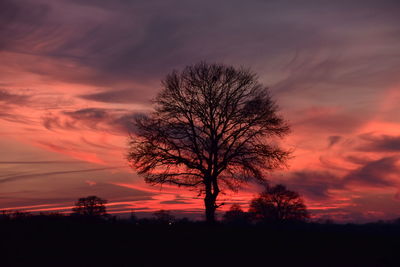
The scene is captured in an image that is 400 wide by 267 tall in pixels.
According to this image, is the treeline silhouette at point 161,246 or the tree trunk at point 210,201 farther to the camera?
the tree trunk at point 210,201

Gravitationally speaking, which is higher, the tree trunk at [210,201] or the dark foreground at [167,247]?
the tree trunk at [210,201]

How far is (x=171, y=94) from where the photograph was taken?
95.2 feet

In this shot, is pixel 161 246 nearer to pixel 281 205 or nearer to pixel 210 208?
pixel 210 208

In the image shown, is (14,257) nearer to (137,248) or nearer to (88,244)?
(88,244)

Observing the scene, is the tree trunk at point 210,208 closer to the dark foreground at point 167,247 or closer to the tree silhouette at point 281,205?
the dark foreground at point 167,247

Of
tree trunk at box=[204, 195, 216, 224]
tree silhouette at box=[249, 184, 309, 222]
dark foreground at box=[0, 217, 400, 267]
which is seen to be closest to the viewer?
dark foreground at box=[0, 217, 400, 267]

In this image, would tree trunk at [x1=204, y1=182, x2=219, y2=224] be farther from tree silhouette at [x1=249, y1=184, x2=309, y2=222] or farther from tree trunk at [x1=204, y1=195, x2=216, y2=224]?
tree silhouette at [x1=249, y1=184, x2=309, y2=222]

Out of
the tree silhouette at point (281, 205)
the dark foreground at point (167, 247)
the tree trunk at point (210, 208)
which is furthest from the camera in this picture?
the tree silhouette at point (281, 205)

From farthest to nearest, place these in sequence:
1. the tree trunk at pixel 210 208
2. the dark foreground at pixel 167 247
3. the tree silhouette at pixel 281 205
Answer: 1. the tree silhouette at pixel 281 205
2. the tree trunk at pixel 210 208
3. the dark foreground at pixel 167 247

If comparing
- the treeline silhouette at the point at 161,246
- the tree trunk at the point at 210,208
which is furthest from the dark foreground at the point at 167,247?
the tree trunk at the point at 210,208

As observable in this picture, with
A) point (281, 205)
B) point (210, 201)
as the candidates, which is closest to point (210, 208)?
point (210, 201)

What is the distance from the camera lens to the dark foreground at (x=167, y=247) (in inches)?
593

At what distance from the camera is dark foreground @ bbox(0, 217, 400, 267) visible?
15054mm

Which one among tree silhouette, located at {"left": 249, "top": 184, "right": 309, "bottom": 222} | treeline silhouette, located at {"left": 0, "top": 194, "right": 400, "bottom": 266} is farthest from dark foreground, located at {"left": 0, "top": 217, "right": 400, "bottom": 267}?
tree silhouette, located at {"left": 249, "top": 184, "right": 309, "bottom": 222}
